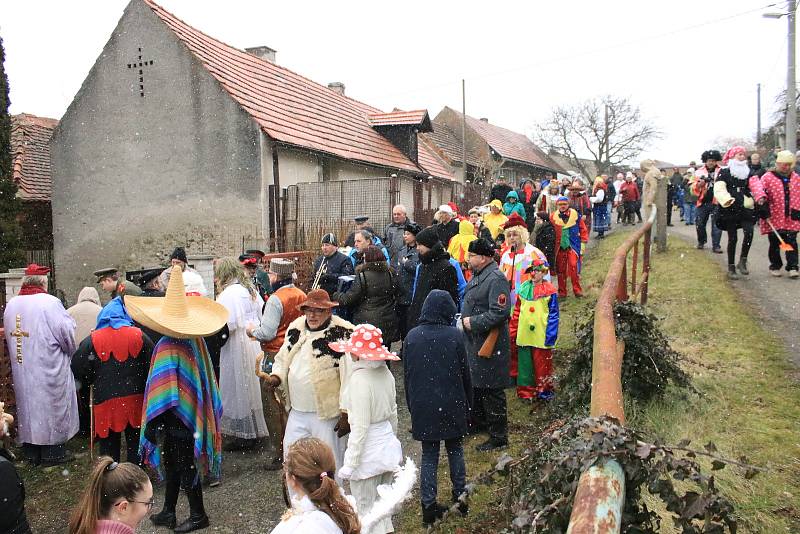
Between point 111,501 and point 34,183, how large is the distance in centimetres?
2257

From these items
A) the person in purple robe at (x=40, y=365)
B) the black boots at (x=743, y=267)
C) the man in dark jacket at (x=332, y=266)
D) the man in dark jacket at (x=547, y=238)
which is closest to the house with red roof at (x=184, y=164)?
the man in dark jacket at (x=547, y=238)

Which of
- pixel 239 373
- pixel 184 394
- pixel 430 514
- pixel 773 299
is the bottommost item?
pixel 430 514

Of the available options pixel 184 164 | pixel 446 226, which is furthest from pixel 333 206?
pixel 446 226

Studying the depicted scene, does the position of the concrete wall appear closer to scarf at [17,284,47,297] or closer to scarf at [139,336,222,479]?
scarf at [17,284,47,297]

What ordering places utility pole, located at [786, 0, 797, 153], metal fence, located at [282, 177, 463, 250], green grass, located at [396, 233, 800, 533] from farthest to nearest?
utility pole, located at [786, 0, 797, 153], metal fence, located at [282, 177, 463, 250], green grass, located at [396, 233, 800, 533]

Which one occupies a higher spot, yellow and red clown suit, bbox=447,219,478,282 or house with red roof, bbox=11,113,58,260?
house with red roof, bbox=11,113,58,260

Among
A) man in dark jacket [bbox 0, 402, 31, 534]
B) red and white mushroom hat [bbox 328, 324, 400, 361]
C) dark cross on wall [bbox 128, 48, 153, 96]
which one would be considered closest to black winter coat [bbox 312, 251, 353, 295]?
red and white mushroom hat [bbox 328, 324, 400, 361]

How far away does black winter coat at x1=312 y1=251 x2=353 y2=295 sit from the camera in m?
7.80

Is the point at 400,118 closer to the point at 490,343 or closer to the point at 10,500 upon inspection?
the point at 490,343

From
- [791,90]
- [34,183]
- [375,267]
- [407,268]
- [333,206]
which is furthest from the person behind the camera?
[34,183]

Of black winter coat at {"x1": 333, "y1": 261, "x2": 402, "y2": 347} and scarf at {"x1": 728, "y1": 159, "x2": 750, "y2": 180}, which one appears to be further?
scarf at {"x1": 728, "y1": 159, "x2": 750, "y2": 180}

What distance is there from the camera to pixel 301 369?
14.9ft

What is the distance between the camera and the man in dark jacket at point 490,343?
5682mm

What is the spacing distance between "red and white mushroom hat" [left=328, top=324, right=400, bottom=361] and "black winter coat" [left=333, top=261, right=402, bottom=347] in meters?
2.70
